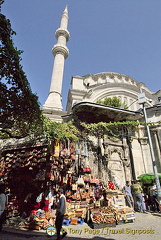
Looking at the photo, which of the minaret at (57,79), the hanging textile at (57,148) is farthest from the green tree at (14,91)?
the minaret at (57,79)

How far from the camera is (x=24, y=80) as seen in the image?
579cm

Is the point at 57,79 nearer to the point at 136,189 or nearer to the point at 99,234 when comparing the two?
the point at 136,189

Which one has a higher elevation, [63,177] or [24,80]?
[24,80]

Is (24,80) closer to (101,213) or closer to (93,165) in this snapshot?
(101,213)

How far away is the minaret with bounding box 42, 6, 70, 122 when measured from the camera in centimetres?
1577

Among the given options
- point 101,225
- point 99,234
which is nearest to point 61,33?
point 101,225

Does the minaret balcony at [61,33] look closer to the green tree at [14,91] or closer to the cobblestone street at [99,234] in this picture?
the green tree at [14,91]

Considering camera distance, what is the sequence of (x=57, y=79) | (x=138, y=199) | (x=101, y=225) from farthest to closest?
(x=57, y=79)
(x=138, y=199)
(x=101, y=225)

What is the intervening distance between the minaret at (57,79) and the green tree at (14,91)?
8.19 meters

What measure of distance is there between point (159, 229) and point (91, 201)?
3799 millimetres

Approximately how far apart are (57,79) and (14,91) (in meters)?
16.0

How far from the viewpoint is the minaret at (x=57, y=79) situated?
15.8m

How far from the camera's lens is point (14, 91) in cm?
588

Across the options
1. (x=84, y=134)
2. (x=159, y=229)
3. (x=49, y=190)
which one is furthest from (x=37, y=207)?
(x=84, y=134)
